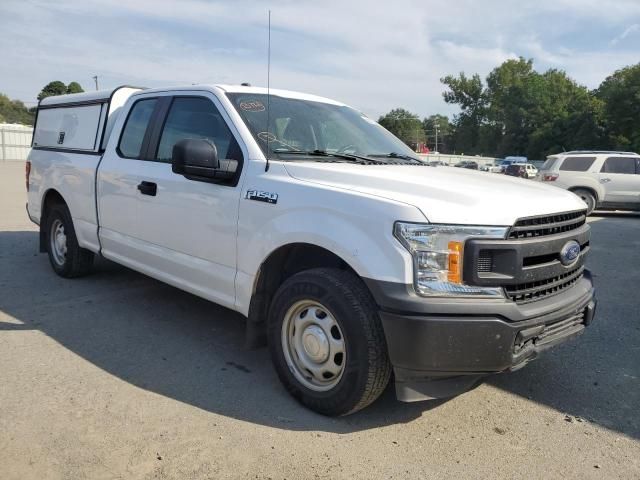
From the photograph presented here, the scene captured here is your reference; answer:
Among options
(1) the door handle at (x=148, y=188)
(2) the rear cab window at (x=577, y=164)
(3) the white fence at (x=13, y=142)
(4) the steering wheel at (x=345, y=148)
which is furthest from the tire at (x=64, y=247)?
(3) the white fence at (x=13, y=142)

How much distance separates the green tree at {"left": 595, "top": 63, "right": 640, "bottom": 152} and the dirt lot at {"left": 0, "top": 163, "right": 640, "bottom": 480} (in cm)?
6511

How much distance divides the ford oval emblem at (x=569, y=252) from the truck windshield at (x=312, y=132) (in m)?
1.40

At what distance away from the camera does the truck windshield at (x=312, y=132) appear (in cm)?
380

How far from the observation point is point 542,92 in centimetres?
8431

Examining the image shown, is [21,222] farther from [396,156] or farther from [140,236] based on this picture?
[396,156]

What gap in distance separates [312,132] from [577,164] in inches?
557

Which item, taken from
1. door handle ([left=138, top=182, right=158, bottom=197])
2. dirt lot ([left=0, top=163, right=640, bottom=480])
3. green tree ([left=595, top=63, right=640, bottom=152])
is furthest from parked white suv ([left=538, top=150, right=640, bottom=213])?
green tree ([left=595, top=63, right=640, bottom=152])

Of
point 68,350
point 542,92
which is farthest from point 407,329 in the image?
point 542,92

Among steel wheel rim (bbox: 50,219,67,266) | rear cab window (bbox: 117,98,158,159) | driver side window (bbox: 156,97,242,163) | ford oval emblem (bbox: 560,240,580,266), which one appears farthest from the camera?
steel wheel rim (bbox: 50,219,67,266)

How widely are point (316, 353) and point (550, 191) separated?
5.89 feet

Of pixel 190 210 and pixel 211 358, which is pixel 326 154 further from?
pixel 211 358

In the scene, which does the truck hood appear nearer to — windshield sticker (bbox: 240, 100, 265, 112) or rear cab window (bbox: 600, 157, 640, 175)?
windshield sticker (bbox: 240, 100, 265, 112)

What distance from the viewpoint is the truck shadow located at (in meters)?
3.34

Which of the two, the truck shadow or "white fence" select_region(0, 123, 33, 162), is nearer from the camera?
the truck shadow
